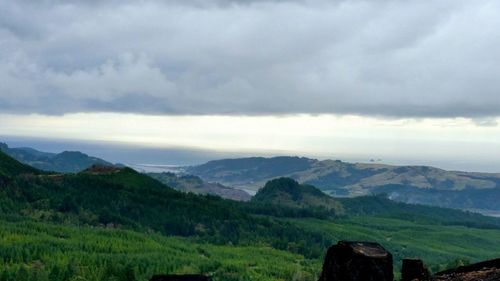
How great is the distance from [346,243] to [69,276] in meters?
172

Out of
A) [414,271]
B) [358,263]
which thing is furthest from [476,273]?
[358,263]

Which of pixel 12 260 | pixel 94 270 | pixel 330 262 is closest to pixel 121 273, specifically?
pixel 94 270

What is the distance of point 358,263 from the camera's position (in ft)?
98.4

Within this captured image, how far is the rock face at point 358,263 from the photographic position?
98.0 feet

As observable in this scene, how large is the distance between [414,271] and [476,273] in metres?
3.69

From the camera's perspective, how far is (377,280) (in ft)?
98.7

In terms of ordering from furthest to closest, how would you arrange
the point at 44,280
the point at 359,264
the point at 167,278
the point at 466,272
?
1. the point at 44,280
2. the point at 466,272
3. the point at 359,264
4. the point at 167,278

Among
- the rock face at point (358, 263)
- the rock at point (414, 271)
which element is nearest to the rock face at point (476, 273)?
the rock at point (414, 271)

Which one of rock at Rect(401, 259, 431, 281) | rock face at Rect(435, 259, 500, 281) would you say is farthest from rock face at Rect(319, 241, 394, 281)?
rock face at Rect(435, 259, 500, 281)

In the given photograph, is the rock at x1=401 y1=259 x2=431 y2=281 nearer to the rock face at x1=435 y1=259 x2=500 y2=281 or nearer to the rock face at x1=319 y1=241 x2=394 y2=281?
the rock face at x1=435 y1=259 x2=500 y2=281

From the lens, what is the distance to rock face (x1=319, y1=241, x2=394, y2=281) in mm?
29875

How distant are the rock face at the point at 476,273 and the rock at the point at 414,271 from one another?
77cm

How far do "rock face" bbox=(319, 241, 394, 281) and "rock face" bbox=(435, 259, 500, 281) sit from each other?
13.3 feet

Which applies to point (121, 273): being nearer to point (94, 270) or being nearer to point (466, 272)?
point (94, 270)
